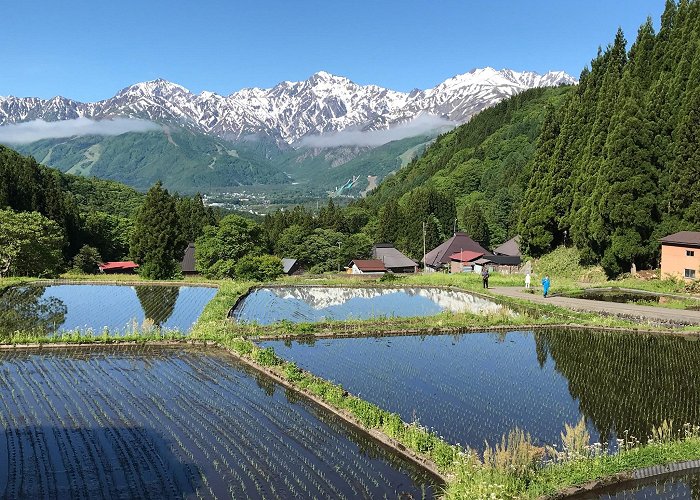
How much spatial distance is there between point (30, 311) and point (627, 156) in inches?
1365

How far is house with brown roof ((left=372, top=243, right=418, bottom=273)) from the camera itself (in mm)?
71938

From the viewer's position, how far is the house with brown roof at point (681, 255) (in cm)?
3338

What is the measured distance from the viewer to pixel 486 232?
85062mm

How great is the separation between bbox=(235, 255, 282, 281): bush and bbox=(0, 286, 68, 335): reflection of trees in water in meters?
15.4

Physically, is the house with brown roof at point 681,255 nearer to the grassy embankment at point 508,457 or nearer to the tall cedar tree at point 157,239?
the grassy embankment at point 508,457

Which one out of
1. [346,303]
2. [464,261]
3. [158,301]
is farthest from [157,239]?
[464,261]

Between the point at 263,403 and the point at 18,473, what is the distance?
18.2ft

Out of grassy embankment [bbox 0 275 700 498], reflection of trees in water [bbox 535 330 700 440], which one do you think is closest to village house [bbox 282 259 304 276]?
reflection of trees in water [bbox 535 330 700 440]

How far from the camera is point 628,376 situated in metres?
17.1

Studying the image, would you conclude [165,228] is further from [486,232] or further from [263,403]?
[486,232]

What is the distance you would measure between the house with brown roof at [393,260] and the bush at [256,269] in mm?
23702

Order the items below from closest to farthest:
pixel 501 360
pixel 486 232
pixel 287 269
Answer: pixel 501 360
pixel 287 269
pixel 486 232

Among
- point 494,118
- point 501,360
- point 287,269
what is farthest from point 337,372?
point 494,118

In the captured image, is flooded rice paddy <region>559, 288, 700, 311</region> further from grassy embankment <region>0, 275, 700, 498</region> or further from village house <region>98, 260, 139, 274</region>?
village house <region>98, 260, 139, 274</region>
